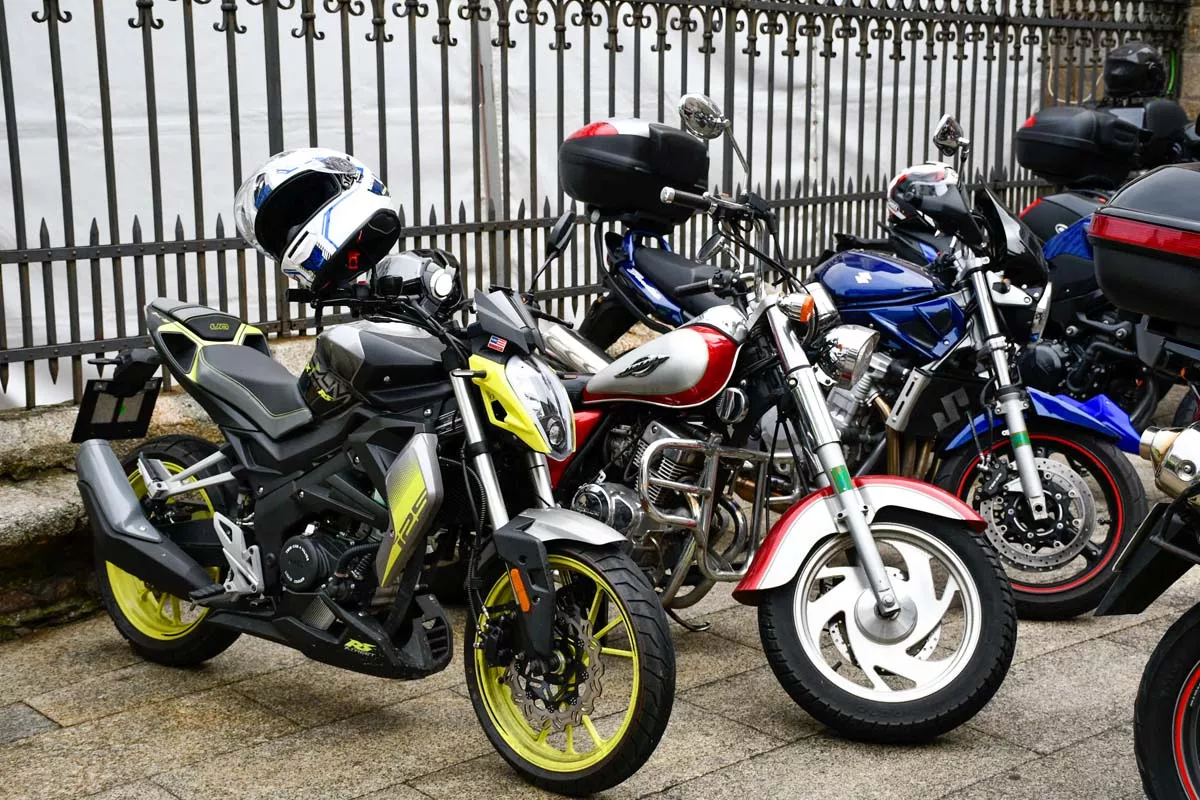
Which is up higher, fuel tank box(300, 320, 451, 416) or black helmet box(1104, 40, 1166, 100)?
black helmet box(1104, 40, 1166, 100)

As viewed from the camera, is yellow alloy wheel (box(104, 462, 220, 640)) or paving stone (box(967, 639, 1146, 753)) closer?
paving stone (box(967, 639, 1146, 753))

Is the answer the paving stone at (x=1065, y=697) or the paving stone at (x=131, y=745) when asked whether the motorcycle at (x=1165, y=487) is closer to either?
the paving stone at (x=1065, y=697)

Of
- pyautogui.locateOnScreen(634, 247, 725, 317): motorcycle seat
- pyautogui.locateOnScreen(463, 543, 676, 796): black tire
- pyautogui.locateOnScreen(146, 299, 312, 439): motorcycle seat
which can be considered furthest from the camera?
pyautogui.locateOnScreen(634, 247, 725, 317): motorcycle seat

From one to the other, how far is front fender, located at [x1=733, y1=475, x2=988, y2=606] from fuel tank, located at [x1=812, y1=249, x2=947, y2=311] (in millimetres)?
1356

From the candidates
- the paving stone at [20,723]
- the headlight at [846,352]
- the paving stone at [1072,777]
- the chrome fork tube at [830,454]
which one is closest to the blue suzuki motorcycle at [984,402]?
the headlight at [846,352]

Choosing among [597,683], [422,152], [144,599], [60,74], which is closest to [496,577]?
[597,683]

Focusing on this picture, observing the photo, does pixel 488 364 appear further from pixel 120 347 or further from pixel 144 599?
pixel 120 347

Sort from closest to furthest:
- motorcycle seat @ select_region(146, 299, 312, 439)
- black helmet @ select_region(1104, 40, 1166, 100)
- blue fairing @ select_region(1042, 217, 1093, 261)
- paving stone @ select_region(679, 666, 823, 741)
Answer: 1. paving stone @ select_region(679, 666, 823, 741)
2. motorcycle seat @ select_region(146, 299, 312, 439)
3. blue fairing @ select_region(1042, 217, 1093, 261)
4. black helmet @ select_region(1104, 40, 1166, 100)

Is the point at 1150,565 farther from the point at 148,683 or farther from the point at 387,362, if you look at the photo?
the point at 148,683

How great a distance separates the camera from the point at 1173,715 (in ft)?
10.3

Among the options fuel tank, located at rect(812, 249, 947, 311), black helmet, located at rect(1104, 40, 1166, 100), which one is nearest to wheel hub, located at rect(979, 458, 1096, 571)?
fuel tank, located at rect(812, 249, 947, 311)

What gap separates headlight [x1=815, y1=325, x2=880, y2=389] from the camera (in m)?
4.52

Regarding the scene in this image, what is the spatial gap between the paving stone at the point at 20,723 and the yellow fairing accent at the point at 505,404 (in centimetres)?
163

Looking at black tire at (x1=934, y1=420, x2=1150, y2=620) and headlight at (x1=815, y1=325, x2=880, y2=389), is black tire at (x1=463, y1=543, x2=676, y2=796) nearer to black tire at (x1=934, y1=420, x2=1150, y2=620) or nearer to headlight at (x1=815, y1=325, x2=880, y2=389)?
headlight at (x1=815, y1=325, x2=880, y2=389)
